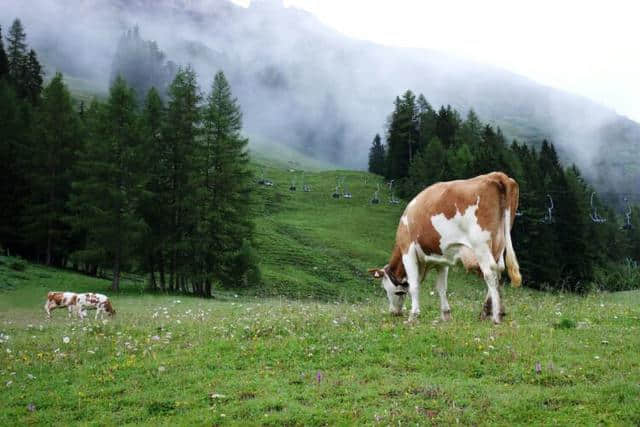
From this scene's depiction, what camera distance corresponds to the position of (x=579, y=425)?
21.9 feet

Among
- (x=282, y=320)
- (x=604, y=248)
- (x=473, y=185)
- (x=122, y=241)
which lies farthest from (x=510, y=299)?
(x=604, y=248)

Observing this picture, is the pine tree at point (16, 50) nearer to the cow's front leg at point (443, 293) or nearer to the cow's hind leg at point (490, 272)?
the cow's front leg at point (443, 293)

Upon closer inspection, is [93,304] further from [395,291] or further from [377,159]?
[377,159]

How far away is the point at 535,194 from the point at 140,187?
41.3 meters

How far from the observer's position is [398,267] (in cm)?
1477

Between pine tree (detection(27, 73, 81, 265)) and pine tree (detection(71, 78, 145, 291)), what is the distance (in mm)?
5882

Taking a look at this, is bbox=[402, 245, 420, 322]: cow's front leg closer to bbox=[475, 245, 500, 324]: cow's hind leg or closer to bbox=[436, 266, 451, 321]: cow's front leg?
bbox=[436, 266, 451, 321]: cow's front leg

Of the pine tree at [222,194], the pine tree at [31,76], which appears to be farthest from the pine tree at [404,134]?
the pine tree at [31,76]

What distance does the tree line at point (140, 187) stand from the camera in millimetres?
39469

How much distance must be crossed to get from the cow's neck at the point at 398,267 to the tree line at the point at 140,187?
2675 centimetres

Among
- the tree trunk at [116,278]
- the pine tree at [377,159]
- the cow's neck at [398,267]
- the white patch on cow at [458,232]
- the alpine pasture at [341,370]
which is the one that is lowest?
the tree trunk at [116,278]

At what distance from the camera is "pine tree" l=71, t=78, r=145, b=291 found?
38.3 meters

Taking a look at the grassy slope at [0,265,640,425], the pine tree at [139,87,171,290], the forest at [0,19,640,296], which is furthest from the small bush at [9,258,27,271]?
the grassy slope at [0,265,640,425]

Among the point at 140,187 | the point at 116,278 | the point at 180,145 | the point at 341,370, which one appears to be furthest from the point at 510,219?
the point at 180,145
